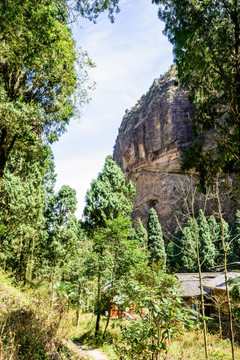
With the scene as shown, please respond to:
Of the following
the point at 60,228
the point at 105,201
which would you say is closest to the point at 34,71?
the point at 105,201

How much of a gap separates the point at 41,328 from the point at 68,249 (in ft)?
26.7

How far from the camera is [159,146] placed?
38.9m

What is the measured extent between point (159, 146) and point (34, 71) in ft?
114

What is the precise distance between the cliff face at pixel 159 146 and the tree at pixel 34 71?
102ft

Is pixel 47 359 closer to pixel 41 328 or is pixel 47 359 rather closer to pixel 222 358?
pixel 41 328

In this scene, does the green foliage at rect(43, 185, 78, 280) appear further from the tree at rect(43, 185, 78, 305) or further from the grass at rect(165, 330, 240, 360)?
the grass at rect(165, 330, 240, 360)

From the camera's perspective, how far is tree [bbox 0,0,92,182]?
365 cm

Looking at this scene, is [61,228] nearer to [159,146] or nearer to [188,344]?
[188,344]

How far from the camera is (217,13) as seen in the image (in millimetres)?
4051

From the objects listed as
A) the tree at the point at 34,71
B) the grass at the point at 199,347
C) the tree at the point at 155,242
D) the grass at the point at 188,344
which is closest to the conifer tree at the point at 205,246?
the tree at the point at 155,242

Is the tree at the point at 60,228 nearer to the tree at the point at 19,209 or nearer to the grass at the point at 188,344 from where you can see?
the tree at the point at 19,209

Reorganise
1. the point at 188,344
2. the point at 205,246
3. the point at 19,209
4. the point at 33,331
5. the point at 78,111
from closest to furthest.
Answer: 1. the point at 33,331
2. the point at 78,111
3. the point at 188,344
4. the point at 19,209
5. the point at 205,246

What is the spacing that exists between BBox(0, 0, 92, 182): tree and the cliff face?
31135mm

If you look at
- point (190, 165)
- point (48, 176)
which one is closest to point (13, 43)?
point (190, 165)
